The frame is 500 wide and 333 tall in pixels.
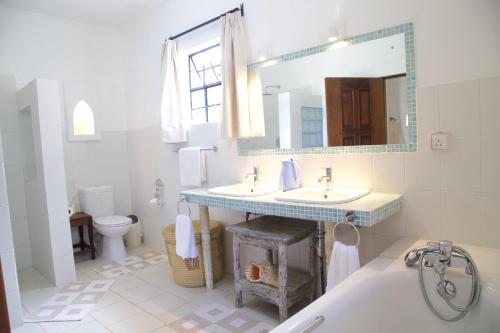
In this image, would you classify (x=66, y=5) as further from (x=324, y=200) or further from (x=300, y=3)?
(x=324, y=200)

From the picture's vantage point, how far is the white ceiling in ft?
10.9

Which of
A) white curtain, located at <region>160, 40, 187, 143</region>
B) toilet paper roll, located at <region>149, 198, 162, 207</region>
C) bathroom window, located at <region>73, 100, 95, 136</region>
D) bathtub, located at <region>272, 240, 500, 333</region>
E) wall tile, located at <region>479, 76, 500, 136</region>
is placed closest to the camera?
bathtub, located at <region>272, 240, 500, 333</region>

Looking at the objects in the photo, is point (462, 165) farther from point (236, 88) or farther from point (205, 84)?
point (205, 84)

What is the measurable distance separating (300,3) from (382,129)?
3.46 ft

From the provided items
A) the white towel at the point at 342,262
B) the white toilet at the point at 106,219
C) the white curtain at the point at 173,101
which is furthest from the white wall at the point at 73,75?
the white towel at the point at 342,262

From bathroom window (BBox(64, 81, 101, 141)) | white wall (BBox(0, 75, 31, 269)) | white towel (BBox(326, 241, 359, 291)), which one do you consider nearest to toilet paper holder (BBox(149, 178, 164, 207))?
bathroom window (BBox(64, 81, 101, 141))

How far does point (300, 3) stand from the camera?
2.38 metres

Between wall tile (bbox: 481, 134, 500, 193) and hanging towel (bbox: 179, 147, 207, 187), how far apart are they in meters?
2.12

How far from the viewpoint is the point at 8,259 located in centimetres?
232

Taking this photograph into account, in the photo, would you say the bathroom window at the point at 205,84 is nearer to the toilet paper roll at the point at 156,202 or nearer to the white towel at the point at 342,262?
the toilet paper roll at the point at 156,202

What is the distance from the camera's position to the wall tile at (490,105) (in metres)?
1.70

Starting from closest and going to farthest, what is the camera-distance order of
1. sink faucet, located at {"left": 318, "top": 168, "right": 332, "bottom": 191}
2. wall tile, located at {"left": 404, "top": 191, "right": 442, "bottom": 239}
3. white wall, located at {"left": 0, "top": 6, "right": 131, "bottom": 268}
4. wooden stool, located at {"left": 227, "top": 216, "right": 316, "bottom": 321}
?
1. wall tile, located at {"left": 404, "top": 191, "right": 442, "bottom": 239}
2. wooden stool, located at {"left": 227, "top": 216, "right": 316, "bottom": 321}
3. sink faucet, located at {"left": 318, "top": 168, "right": 332, "bottom": 191}
4. white wall, located at {"left": 0, "top": 6, "right": 131, "bottom": 268}

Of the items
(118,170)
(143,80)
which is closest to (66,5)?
(143,80)

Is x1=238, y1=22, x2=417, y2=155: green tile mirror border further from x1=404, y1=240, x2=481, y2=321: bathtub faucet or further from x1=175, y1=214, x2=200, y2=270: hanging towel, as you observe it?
x1=175, y1=214, x2=200, y2=270: hanging towel
